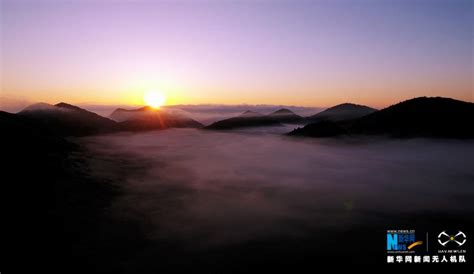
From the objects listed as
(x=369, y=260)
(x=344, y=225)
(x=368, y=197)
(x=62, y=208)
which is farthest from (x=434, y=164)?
(x=62, y=208)

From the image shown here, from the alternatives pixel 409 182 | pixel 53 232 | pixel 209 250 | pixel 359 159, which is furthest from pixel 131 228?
pixel 359 159

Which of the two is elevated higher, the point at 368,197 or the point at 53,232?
the point at 53,232

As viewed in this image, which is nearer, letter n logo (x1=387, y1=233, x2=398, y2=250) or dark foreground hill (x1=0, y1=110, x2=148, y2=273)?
letter n logo (x1=387, y1=233, x2=398, y2=250)

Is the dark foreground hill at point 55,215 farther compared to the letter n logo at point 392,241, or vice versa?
the dark foreground hill at point 55,215

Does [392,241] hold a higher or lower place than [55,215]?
higher

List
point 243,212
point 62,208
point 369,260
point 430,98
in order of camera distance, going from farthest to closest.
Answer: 1. point 430,98
2. point 243,212
3. point 62,208
4. point 369,260

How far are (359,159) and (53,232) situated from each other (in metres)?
148

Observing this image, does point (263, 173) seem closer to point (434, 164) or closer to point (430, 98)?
point (434, 164)

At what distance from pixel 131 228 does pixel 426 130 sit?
186887mm

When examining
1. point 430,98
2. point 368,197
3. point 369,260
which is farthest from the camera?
point 430,98

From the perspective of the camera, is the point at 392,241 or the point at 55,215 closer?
the point at 392,241

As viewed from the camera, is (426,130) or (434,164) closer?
(434,164)

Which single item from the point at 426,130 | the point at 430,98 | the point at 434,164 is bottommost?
the point at 434,164

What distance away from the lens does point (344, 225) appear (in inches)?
2020
